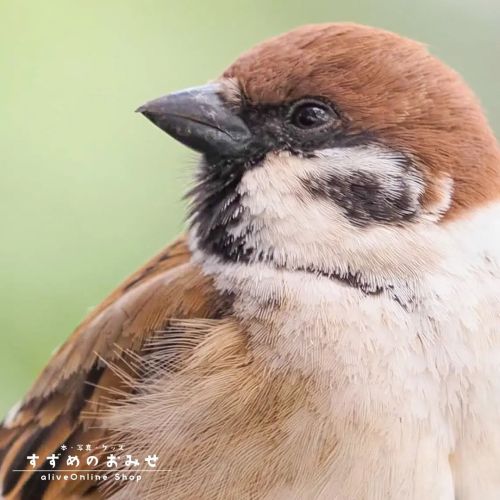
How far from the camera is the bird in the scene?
5.46 ft

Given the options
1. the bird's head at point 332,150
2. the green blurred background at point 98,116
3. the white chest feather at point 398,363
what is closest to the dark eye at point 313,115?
the bird's head at point 332,150

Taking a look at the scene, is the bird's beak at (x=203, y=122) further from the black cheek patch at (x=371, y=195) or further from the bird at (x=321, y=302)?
the black cheek patch at (x=371, y=195)

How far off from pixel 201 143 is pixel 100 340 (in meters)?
0.37

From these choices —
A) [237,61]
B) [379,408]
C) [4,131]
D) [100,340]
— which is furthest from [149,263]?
[4,131]

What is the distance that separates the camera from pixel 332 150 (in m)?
1.77

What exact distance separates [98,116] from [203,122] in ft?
3.38

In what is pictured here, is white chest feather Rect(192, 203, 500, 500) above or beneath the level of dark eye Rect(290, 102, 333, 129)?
beneath

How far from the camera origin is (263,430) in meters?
1.69

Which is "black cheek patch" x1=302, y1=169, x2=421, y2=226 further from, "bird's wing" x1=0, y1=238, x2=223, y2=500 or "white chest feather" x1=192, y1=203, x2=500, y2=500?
"bird's wing" x1=0, y1=238, x2=223, y2=500

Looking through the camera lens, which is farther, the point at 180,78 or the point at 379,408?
the point at 180,78

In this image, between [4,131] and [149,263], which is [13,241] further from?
[149,263]

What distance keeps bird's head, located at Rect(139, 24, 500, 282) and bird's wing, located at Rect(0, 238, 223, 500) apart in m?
0.10

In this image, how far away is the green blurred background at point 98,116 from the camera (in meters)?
2.51

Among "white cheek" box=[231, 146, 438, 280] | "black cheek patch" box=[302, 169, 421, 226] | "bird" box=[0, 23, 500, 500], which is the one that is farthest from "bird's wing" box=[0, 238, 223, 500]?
"black cheek patch" box=[302, 169, 421, 226]
